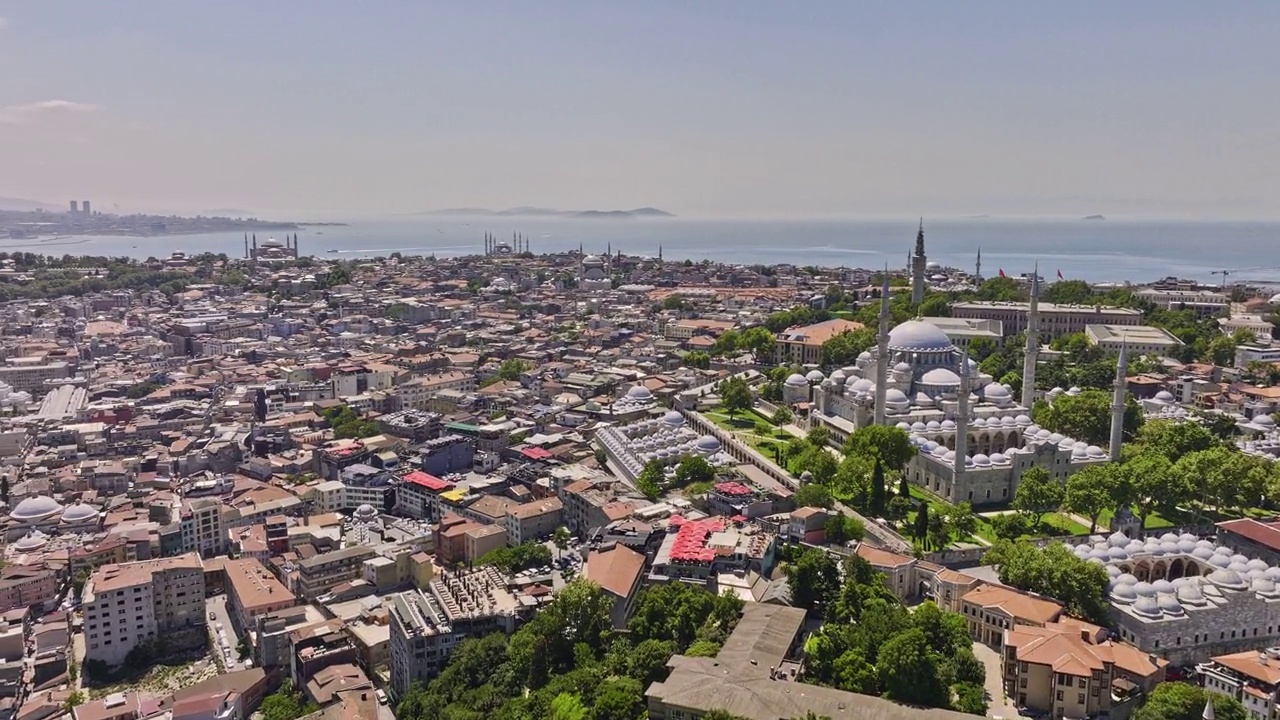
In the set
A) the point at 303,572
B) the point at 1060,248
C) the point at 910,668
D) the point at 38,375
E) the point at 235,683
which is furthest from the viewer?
the point at 1060,248

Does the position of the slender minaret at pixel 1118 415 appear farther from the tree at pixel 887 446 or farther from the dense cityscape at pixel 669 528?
the tree at pixel 887 446

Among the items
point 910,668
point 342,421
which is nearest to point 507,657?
point 910,668

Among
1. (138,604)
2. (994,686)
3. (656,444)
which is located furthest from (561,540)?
(994,686)

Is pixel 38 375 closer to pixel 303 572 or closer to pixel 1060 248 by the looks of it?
pixel 303 572

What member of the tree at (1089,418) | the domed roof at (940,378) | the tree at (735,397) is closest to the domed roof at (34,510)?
the tree at (735,397)

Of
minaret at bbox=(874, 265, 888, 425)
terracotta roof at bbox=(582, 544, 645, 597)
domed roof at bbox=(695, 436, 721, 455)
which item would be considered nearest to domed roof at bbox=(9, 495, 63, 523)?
terracotta roof at bbox=(582, 544, 645, 597)

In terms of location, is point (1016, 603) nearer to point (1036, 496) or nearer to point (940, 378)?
point (1036, 496)

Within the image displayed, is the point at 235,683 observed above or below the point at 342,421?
below
